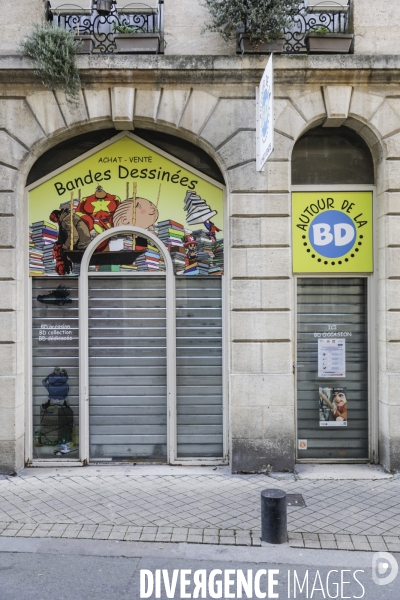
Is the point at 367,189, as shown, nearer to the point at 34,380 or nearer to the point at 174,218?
the point at 174,218

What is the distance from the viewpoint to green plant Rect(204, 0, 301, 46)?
307 inches

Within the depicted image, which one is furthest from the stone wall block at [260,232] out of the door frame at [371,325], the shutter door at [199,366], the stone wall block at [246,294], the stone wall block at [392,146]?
the stone wall block at [392,146]

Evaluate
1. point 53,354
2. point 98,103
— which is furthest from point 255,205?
point 53,354

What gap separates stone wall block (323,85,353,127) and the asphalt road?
596 centimetres

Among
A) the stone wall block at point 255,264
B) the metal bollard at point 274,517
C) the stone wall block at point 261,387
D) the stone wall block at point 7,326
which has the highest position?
the stone wall block at point 255,264

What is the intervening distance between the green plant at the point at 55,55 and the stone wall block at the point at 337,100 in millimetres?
3699

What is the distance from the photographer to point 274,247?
26.5ft

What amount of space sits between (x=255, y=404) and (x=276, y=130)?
4.10 metres

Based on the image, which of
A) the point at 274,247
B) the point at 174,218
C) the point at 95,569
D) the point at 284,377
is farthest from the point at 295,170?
the point at 95,569

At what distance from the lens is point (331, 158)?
8570 mm

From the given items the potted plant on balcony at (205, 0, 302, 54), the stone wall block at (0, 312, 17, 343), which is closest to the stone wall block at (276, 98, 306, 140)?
the potted plant on balcony at (205, 0, 302, 54)

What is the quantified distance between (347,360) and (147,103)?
5009mm

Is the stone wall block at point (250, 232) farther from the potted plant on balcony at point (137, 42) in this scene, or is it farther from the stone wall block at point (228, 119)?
the potted plant on balcony at point (137, 42)

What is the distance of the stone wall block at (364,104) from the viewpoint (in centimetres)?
811
